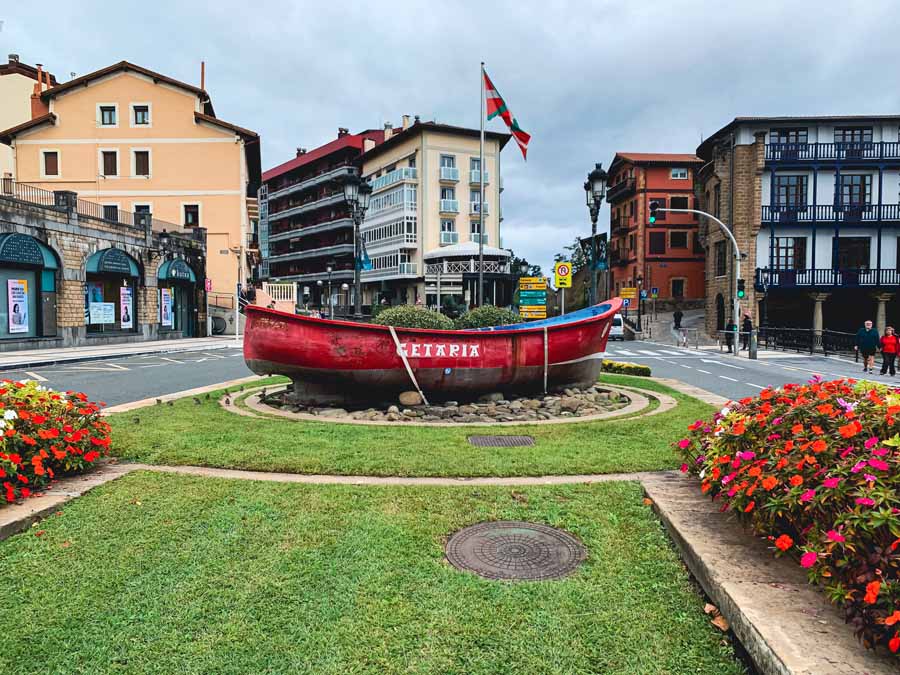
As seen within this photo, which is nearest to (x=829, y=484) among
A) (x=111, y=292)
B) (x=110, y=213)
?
(x=111, y=292)

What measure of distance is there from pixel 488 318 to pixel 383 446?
6.64 metres

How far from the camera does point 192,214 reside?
40875mm

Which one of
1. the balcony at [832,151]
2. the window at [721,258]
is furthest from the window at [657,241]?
the balcony at [832,151]

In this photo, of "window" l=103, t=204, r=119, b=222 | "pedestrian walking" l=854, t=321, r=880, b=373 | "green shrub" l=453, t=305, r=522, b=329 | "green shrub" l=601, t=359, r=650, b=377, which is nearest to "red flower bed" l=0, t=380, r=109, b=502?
"green shrub" l=453, t=305, r=522, b=329

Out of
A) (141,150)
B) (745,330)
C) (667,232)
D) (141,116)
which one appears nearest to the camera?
(745,330)

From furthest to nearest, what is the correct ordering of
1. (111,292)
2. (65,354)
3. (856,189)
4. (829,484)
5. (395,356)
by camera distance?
(856,189), (111,292), (65,354), (395,356), (829,484)

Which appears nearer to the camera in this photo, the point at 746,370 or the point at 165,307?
the point at 746,370

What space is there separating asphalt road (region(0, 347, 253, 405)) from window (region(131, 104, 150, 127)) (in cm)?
2410

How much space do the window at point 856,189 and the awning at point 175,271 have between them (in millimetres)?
40285

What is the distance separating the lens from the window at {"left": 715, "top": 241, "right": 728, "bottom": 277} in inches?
1534

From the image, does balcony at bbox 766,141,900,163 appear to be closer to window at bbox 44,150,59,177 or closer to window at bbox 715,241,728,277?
window at bbox 715,241,728,277

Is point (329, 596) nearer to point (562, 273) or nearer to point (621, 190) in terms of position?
point (562, 273)

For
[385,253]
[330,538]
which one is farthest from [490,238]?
[330,538]

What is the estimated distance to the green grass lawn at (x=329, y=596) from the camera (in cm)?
292
